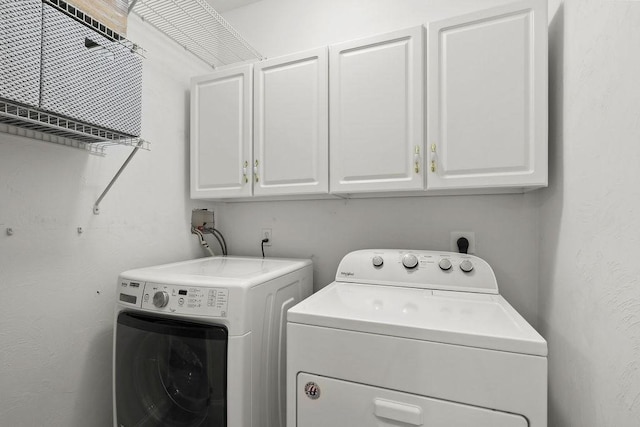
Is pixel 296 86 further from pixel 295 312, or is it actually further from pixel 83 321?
pixel 83 321

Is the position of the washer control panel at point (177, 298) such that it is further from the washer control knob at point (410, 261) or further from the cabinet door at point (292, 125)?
the washer control knob at point (410, 261)

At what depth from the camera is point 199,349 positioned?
1179 millimetres

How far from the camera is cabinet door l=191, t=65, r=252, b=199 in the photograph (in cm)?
177

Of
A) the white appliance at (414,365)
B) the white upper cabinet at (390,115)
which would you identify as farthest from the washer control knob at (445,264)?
the white upper cabinet at (390,115)

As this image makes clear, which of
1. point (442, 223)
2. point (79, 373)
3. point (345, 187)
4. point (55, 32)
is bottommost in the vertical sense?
point (79, 373)

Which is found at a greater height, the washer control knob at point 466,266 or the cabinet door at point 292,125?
the cabinet door at point 292,125

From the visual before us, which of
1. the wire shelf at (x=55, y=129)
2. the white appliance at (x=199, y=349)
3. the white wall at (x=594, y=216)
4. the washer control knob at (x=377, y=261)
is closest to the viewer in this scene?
the white wall at (x=594, y=216)

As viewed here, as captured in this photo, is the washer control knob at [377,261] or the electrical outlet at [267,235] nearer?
the washer control knob at [377,261]

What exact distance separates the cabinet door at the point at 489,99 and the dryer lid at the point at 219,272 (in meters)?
0.86

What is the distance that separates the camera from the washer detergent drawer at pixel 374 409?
0.83 meters

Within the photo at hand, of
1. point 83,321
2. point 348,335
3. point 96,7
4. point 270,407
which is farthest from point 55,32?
point 270,407

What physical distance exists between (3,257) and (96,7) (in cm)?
101

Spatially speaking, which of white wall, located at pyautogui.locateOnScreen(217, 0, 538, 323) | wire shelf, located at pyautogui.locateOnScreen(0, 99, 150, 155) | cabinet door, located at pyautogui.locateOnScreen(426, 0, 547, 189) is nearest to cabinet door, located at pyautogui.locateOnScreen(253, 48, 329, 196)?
white wall, located at pyautogui.locateOnScreen(217, 0, 538, 323)

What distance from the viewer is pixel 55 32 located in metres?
0.98
